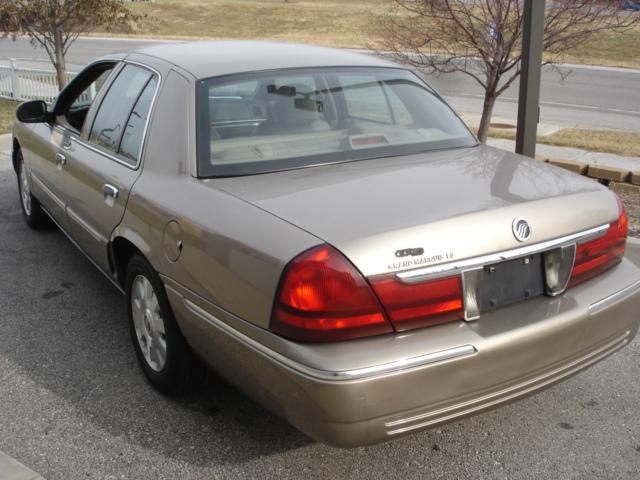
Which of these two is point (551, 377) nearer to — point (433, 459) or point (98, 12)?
→ point (433, 459)

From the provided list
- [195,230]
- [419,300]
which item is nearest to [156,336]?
[195,230]

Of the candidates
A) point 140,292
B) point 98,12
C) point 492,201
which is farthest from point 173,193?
point 98,12

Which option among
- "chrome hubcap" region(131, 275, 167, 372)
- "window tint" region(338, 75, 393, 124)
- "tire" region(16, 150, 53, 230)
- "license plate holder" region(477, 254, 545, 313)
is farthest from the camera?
"tire" region(16, 150, 53, 230)

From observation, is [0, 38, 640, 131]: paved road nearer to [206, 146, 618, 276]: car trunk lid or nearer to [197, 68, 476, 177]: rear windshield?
[197, 68, 476, 177]: rear windshield

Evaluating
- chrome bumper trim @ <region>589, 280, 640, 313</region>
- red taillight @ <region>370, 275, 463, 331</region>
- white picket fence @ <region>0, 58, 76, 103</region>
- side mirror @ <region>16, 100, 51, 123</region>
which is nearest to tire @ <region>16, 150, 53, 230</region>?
side mirror @ <region>16, 100, 51, 123</region>

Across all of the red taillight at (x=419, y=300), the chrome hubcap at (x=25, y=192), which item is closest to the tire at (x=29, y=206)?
the chrome hubcap at (x=25, y=192)

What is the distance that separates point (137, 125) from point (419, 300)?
1940 mm

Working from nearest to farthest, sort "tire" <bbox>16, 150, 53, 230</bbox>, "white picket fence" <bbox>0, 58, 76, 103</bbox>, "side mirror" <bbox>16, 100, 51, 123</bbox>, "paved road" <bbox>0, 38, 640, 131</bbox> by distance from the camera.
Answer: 1. "side mirror" <bbox>16, 100, 51, 123</bbox>
2. "tire" <bbox>16, 150, 53, 230</bbox>
3. "white picket fence" <bbox>0, 58, 76, 103</bbox>
4. "paved road" <bbox>0, 38, 640, 131</bbox>

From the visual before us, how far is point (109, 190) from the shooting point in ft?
12.5

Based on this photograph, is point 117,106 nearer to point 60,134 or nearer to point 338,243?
point 60,134

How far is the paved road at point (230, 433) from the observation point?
3.01 meters

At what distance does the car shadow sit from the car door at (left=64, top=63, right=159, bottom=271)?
456 millimetres

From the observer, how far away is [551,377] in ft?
9.36

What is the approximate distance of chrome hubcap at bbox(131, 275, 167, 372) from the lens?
11.3 ft
